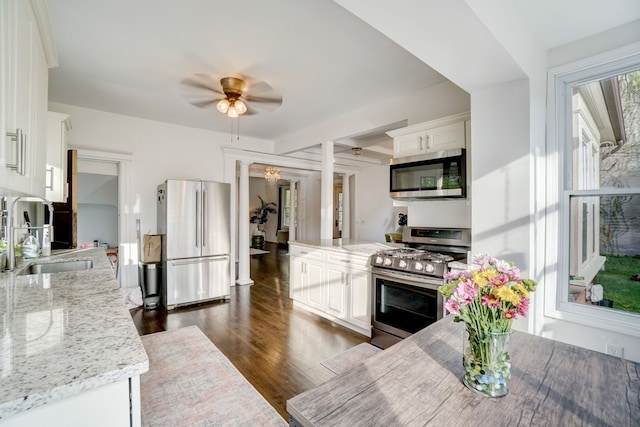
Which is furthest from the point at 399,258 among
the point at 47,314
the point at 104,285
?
the point at 47,314

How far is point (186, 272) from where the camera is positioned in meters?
4.01

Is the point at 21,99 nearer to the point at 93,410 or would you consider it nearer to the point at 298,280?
the point at 93,410

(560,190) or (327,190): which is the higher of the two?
→ (327,190)

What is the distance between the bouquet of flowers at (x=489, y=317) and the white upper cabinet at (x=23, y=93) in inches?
65.6

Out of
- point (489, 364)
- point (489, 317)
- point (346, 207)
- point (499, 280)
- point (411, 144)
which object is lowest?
point (489, 364)

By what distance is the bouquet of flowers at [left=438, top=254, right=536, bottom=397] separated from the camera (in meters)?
0.83

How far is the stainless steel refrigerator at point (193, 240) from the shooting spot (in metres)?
3.91

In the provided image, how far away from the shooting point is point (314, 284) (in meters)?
3.59

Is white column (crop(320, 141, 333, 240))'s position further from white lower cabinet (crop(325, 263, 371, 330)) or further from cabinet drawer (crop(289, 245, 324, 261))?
white lower cabinet (crop(325, 263, 371, 330))

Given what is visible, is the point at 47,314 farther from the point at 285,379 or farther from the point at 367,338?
the point at 367,338

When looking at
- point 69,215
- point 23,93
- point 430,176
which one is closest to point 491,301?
point 430,176

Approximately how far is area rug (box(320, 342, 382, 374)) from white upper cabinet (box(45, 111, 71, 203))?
298 cm

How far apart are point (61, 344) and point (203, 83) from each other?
252cm

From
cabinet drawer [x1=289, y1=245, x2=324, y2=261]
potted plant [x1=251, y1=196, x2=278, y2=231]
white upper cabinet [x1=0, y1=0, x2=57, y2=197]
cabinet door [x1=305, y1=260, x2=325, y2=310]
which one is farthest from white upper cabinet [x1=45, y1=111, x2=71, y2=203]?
potted plant [x1=251, y1=196, x2=278, y2=231]
